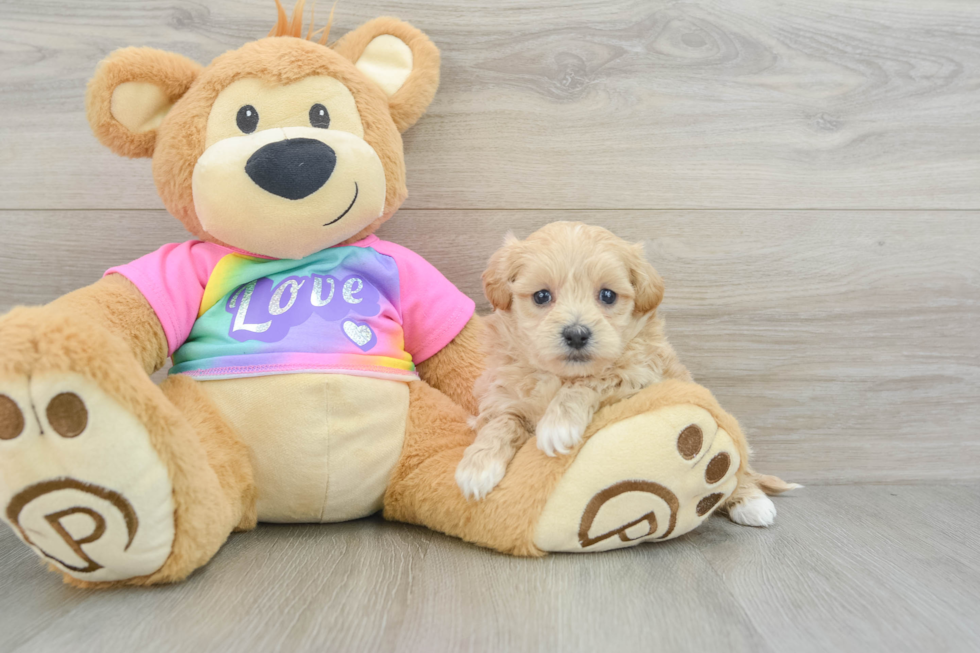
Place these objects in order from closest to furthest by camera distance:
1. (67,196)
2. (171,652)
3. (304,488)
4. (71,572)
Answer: (171,652)
(71,572)
(304,488)
(67,196)

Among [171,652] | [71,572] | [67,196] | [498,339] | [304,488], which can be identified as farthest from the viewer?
[67,196]

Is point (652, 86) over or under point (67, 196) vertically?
over

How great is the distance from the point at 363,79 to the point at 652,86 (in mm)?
606

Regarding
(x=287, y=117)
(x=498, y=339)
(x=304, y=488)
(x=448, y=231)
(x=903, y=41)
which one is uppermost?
(x=903, y=41)

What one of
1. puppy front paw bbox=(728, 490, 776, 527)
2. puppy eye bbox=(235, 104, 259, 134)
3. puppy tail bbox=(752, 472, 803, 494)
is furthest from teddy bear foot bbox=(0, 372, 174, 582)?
puppy tail bbox=(752, 472, 803, 494)

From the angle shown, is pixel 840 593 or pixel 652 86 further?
pixel 652 86

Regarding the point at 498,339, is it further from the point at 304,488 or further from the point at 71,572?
the point at 71,572

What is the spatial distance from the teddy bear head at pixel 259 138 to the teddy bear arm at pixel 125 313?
0.15 metres

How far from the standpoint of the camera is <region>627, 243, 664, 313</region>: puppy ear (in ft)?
3.45

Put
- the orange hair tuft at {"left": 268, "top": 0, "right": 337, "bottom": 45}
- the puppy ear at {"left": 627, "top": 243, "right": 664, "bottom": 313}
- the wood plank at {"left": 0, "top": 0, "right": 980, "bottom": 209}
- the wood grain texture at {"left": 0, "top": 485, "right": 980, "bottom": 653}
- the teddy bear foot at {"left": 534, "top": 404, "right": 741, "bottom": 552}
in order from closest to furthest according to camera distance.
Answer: the wood grain texture at {"left": 0, "top": 485, "right": 980, "bottom": 653} < the teddy bear foot at {"left": 534, "top": 404, "right": 741, "bottom": 552} < the puppy ear at {"left": 627, "top": 243, "right": 664, "bottom": 313} < the orange hair tuft at {"left": 268, "top": 0, "right": 337, "bottom": 45} < the wood plank at {"left": 0, "top": 0, "right": 980, "bottom": 209}

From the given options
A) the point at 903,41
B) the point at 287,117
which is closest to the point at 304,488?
the point at 287,117

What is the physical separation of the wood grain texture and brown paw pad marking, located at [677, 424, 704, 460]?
0.17 metres

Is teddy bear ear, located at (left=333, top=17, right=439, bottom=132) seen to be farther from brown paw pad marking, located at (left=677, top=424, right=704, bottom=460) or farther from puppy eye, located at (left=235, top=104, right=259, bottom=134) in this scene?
brown paw pad marking, located at (left=677, top=424, right=704, bottom=460)

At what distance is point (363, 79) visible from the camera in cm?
114
